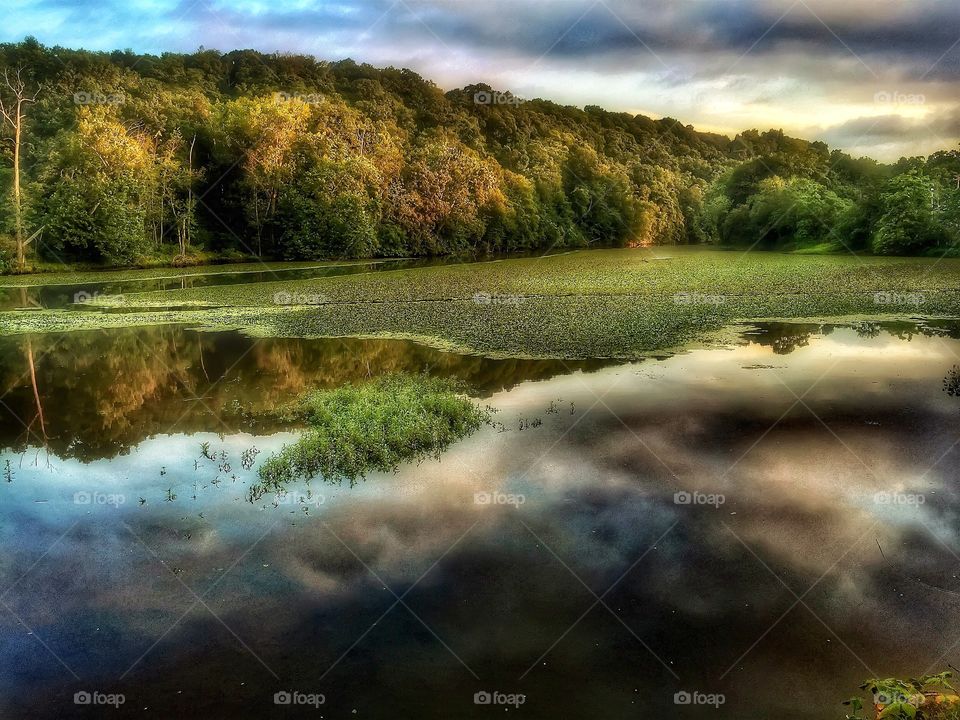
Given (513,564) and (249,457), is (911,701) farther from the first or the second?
(249,457)

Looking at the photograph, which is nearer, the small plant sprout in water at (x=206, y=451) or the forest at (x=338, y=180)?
the small plant sprout in water at (x=206, y=451)

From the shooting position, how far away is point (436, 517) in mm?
10828

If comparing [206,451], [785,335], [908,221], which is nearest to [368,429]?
[206,451]

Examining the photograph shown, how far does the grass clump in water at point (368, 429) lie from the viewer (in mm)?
12719

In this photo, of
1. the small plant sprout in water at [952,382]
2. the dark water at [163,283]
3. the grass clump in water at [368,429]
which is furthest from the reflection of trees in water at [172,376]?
the dark water at [163,283]

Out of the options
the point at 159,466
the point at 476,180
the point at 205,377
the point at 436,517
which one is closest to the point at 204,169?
the point at 476,180

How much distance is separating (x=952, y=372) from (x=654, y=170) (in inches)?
4032

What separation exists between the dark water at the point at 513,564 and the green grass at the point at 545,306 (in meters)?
7.94

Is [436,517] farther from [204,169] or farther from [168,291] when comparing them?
[204,169]

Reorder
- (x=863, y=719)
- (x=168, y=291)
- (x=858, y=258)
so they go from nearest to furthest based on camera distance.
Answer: (x=863, y=719)
(x=168, y=291)
(x=858, y=258)

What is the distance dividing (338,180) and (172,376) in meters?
50.9

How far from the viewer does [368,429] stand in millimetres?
14102

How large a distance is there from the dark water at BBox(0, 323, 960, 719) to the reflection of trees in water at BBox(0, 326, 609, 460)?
0.72 feet

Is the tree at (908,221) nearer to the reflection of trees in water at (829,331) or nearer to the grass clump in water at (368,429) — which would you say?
the reflection of trees in water at (829,331)
